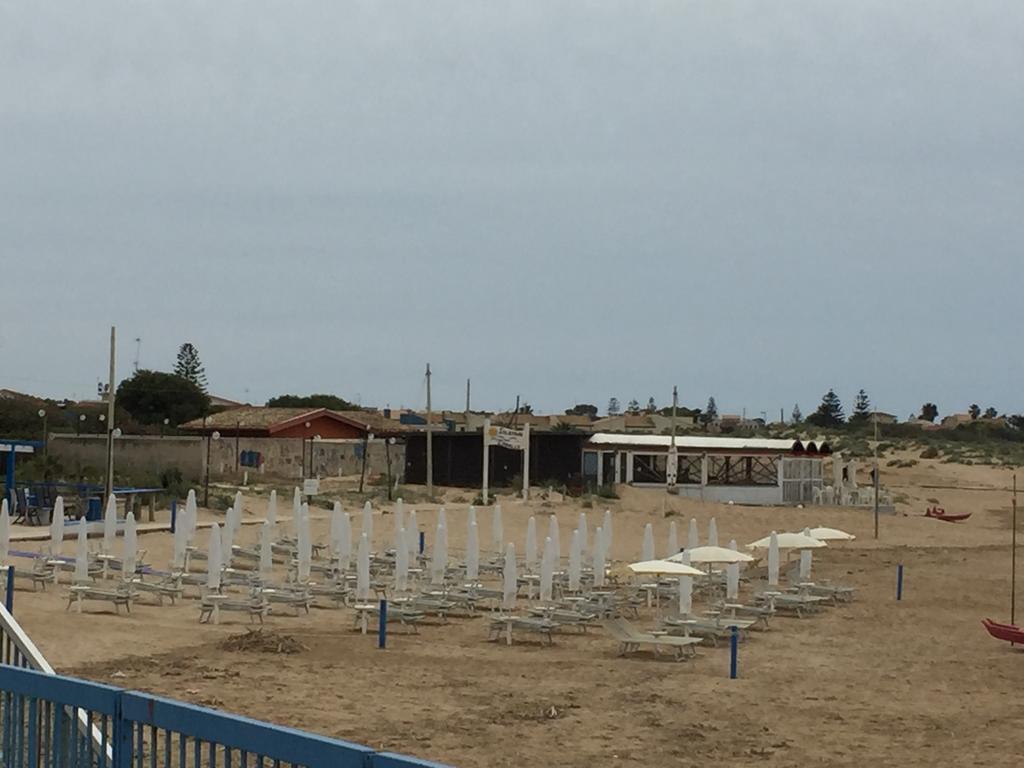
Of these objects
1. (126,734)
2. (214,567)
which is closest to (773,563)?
(214,567)

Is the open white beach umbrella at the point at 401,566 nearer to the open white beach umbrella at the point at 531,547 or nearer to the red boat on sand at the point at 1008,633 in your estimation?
the open white beach umbrella at the point at 531,547

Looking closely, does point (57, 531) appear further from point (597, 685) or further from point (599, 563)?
point (597, 685)

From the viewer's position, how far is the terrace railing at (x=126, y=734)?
14.4 ft

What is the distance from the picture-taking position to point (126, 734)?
5.21 metres

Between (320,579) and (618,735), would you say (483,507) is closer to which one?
(320,579)

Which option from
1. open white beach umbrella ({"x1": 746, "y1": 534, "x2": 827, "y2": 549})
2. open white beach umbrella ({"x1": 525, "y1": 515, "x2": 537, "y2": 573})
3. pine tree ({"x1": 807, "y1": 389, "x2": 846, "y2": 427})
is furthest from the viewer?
pine tree ({"x1": 807, "y1": 389, "x2": 846, "y2": 427})

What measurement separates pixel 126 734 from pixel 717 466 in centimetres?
4759

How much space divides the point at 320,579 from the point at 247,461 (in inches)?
1100

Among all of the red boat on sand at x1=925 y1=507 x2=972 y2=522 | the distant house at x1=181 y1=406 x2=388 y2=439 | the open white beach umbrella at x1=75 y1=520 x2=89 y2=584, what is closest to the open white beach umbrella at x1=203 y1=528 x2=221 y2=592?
the open white beach umbrella at x1=75 y1=520 x2=89 y2=584

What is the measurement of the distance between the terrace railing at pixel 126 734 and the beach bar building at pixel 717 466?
132 ft

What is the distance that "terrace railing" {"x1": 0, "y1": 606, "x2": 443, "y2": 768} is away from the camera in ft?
14.4

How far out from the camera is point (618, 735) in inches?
472

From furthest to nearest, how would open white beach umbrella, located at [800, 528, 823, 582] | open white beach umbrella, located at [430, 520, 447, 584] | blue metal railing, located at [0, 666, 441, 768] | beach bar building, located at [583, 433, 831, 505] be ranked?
beach bar building, located at [583, 433, 831, 505] < open white beach umbrella, located at [800, 528, 823, 582] < open white beach umbrella, located at [430, 520, 447, 584] < blue metal railing, located at [0, 666, 441, 768]

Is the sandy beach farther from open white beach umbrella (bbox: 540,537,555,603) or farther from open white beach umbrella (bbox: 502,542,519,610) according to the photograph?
open white beach umbrella (bbox: 540,537,555,603)
